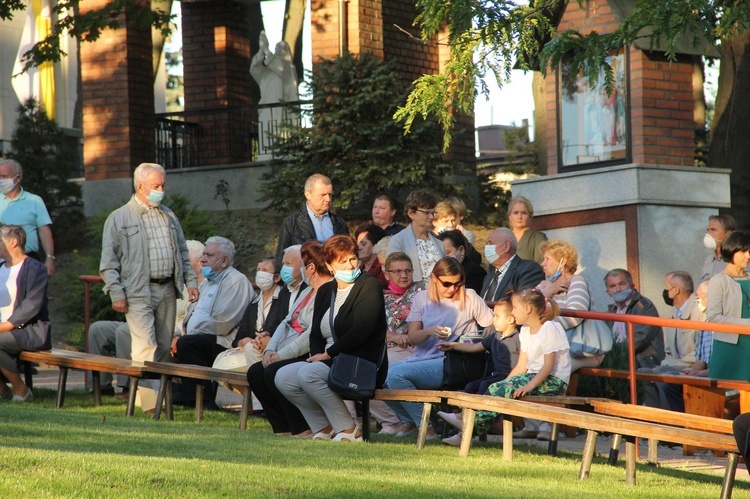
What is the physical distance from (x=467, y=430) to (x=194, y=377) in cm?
262

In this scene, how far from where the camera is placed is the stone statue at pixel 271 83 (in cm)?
2230

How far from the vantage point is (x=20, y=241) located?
11.4 m

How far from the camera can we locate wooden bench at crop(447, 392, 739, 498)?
6801 millimetres

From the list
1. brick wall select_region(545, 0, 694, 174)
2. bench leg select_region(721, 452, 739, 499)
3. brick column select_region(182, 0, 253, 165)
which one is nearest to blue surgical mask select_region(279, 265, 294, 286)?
bench leg select_region(721, 452, 739, 499)

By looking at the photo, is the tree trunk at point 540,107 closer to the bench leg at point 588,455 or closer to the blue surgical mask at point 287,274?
the blue surgical mask at point 287,274

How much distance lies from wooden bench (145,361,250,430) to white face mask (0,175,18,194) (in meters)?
2.93

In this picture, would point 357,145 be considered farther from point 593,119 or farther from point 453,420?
point 453,420

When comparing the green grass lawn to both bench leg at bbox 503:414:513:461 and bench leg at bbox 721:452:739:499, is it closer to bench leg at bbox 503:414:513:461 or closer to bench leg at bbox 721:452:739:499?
bench leg at bbox 503:414:513:461

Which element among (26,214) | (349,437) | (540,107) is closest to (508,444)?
(349,437)

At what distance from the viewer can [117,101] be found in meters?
21.7

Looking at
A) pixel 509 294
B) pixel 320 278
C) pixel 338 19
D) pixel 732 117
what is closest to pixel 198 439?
pixel 320 278

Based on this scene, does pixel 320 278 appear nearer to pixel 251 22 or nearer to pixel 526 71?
pixel 526 71

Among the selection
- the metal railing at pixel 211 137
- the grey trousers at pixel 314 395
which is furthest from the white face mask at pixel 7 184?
the metal railing at pixel 211 137

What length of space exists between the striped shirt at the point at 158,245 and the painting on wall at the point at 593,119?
5903 millimetres
